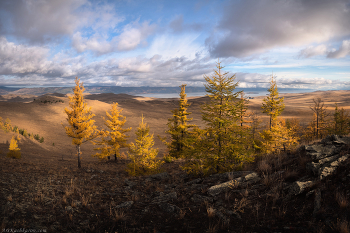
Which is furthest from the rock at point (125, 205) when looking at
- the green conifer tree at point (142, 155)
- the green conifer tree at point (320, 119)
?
the green conifer tree at point (320, 119)

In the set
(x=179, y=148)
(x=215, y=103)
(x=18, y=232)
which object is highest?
(x=215, y=103)

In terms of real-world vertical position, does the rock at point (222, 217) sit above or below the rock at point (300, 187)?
below

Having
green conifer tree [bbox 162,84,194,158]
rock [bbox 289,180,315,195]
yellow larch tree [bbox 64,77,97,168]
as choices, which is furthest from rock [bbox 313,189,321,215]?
yellow larch tree [bbox 64,77,97,168]

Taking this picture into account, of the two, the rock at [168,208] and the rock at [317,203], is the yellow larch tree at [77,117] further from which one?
the rock at [317,203]

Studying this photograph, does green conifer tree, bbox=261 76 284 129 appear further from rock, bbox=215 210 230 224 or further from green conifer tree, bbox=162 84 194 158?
rock, bbox=215 210 230 224

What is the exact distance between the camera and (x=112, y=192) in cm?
895

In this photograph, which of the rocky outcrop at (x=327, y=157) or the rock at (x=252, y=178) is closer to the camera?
the rocky outcrop at (x=327, y=157)

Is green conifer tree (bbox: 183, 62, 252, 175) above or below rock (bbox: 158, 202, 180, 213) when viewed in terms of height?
above

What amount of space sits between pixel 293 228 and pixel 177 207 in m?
3.72

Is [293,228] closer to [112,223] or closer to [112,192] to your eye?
[112,223]

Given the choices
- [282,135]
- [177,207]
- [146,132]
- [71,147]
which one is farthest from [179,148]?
[71,147]

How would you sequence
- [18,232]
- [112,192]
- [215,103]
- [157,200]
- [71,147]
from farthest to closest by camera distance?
1. [71,147]
2. [215,103]
3. [112,192]
4. [157,200]
5. [18,232]

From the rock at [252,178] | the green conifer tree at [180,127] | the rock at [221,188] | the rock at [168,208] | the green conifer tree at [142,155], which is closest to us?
the rock at [168,208]

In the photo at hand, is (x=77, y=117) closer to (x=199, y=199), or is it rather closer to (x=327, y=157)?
(x=199, y=199)
